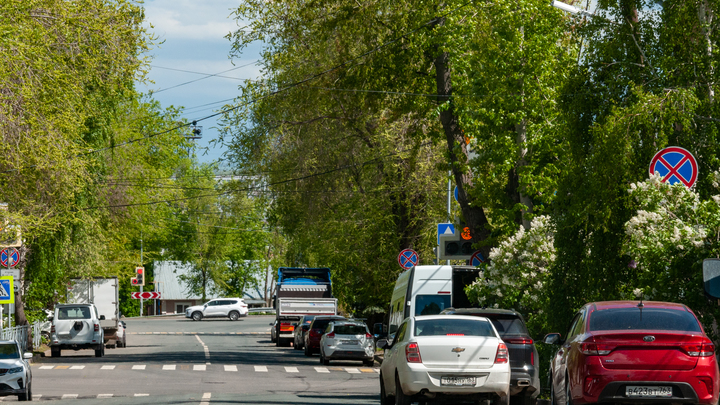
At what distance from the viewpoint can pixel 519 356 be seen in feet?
53.5

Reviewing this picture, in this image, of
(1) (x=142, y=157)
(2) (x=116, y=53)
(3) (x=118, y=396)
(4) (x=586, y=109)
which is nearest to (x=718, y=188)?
(4) (x=586, y=109)

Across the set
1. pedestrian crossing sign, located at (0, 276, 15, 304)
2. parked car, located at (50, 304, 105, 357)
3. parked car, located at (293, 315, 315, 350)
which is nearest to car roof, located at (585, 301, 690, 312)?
pedestrian crossing sign, located at (0, 276, 15, 304)

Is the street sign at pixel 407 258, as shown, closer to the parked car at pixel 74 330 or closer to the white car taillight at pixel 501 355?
the parked car at pixel 74 330

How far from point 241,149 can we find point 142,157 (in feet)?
62.9

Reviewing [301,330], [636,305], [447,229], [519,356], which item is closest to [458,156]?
[447,229]

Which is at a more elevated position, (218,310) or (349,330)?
(349,330)

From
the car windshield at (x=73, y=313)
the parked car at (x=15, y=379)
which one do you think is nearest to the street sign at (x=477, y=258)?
the parked car at (x=15, y=379)

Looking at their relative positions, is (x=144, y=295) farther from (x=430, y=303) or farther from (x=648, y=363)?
(x=648, y=363)

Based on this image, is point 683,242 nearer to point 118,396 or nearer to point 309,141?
point 118,396

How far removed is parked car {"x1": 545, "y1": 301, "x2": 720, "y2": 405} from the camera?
36.6 ft

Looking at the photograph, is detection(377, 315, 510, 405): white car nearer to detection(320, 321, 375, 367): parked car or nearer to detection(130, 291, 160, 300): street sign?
detection(320, 321, 375, 367): parked car

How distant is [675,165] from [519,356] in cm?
425

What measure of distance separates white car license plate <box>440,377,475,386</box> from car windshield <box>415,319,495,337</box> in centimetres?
70

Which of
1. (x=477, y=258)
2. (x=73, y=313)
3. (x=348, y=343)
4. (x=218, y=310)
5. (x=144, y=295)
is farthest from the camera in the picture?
(x=144, y=295)
